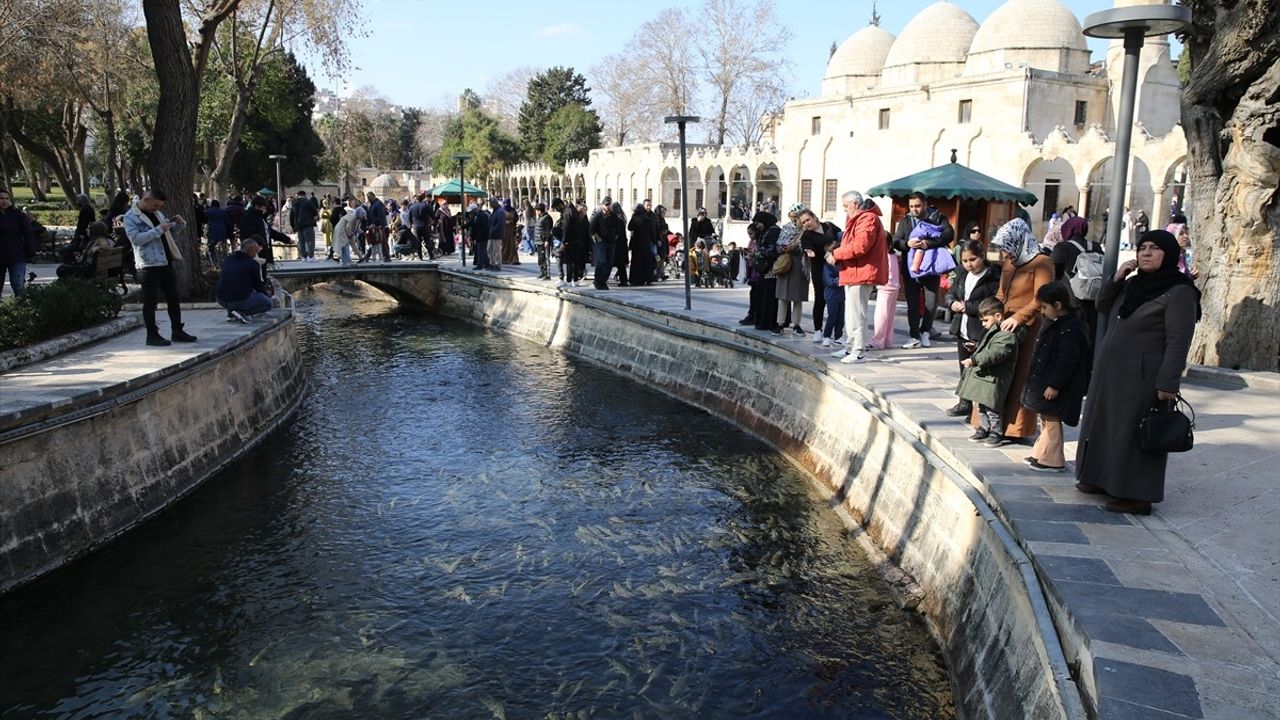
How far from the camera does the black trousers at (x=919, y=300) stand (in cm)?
1119

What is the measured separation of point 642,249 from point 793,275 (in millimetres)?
7186

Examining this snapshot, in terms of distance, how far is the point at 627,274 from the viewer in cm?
1864

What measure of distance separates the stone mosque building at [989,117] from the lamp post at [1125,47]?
2168 cm

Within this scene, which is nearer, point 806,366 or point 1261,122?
point 1261,122

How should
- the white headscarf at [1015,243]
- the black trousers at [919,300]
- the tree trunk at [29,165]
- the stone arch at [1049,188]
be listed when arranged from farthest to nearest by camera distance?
the tree trunk at [29,165] → the stone arch at [1049,188] → the black trousers at [919,300] → the white headscarf at [1015,243]

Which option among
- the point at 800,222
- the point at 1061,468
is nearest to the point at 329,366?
the point at 800,222

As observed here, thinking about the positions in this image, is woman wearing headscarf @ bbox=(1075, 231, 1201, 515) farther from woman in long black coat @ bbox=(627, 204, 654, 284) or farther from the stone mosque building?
the stone mosque building

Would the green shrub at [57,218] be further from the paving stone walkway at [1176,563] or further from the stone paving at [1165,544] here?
the paving stone walkway at [1176,563]

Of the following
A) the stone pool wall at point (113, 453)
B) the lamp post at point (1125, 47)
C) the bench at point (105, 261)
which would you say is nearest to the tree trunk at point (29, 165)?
the bench at point (105, 261)

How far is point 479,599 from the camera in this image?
6.55 metres

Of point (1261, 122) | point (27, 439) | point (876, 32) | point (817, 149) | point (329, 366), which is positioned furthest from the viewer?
point (876, 32)

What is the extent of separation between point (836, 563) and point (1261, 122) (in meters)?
6.03

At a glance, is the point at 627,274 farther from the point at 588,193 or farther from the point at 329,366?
the point at 588,193

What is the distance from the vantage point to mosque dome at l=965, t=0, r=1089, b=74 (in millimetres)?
35281
